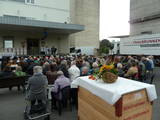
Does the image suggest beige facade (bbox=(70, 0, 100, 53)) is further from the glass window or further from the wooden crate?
the wooden crate

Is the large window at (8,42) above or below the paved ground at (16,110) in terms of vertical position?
above

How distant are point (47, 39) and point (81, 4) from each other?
47.1 feet

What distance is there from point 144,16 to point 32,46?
25.6 m

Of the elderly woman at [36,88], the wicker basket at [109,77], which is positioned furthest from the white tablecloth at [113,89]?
the elderly woman at [36,88]

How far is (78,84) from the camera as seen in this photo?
3338 mm

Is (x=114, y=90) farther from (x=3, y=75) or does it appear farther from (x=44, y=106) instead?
(x=3, y=75)

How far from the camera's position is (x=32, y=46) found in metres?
19.3

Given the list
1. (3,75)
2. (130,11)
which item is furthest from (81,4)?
(3,75)

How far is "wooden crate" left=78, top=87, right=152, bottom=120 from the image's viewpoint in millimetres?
2203

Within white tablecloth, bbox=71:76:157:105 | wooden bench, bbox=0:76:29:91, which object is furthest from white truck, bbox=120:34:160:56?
white tablecloth, bbox=71:76:157:105

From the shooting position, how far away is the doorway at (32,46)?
19.0 metres

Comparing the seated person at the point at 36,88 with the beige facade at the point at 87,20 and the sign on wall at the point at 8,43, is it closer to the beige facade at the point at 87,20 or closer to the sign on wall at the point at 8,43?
the sign on wall at the point at 8,43

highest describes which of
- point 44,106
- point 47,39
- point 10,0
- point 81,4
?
point 81,4

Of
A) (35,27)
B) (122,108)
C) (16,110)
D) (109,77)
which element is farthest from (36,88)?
(35,27)
